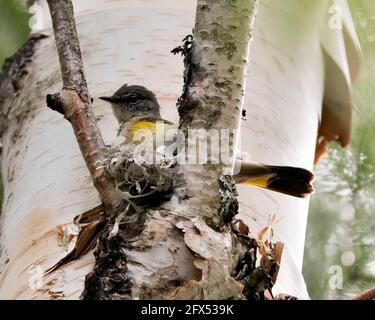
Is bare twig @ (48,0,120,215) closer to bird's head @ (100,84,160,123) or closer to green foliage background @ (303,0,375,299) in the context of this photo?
bird's head @ (100,84,160,123)

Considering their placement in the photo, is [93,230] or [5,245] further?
[5,245]

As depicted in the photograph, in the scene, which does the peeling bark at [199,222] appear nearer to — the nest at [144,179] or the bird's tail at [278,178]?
the nest at [144,179]

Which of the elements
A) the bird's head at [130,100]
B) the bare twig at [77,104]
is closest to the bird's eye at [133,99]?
the bird's head at [130,100]

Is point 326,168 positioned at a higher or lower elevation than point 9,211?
higher

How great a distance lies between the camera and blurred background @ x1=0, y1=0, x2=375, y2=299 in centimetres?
228

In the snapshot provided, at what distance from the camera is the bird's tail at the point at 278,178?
59.2 inches

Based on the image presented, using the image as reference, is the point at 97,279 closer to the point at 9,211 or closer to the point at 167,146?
the point at 167,146

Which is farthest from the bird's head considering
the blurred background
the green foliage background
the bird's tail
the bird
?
the green foliage background

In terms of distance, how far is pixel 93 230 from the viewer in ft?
3.68

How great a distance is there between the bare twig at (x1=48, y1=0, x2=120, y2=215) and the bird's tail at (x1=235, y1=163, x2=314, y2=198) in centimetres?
45

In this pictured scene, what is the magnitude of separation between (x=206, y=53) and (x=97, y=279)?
0.39 metres
